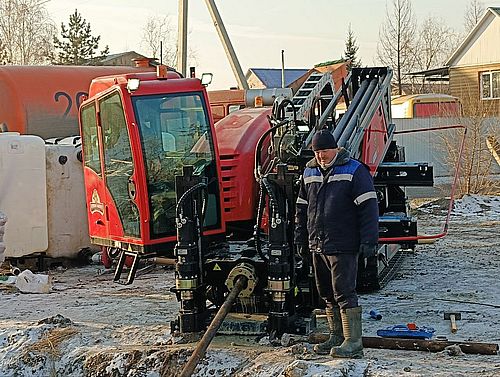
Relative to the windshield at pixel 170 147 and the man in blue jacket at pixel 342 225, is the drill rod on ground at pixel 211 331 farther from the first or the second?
the windshield at pixel 170 147

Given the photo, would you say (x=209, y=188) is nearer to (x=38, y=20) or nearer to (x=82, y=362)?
(x=82, y=362)

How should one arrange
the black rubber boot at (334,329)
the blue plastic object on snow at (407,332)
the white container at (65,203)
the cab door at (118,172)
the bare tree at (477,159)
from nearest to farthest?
the black rubber boot at (334,329) < the blue plastic object on snow at (407,332) < the cab door at (118,172) < the white container at (65,203) < the bare tree at (477,159)

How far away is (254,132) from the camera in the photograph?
9492 millimetres

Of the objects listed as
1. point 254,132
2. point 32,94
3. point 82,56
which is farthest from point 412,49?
point 254,132

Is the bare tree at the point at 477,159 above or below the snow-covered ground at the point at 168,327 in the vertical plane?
above

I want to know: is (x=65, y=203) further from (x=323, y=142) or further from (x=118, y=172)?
(x=323, y=142)

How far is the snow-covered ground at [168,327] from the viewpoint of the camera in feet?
22.0

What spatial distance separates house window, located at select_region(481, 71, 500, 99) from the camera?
36.8 metres

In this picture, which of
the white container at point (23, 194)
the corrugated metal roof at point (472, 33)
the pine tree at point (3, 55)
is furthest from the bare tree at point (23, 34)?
the white container at point (23, 194)

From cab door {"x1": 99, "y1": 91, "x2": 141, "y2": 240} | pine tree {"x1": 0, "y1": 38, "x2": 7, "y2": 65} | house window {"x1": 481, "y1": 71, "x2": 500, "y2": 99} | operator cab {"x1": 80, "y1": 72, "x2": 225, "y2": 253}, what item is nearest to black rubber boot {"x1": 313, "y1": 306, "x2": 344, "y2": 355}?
operator cab {"x1": 80, "y1": 72, "x2": 225, "y2": 253}

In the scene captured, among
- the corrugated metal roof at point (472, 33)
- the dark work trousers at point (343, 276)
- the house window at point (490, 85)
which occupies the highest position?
the corrugated metal roof at point (472, 33)

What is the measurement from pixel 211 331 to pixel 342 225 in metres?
1.40

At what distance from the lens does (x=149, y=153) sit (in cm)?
857

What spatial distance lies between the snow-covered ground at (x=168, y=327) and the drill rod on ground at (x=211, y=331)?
222 millimetres
